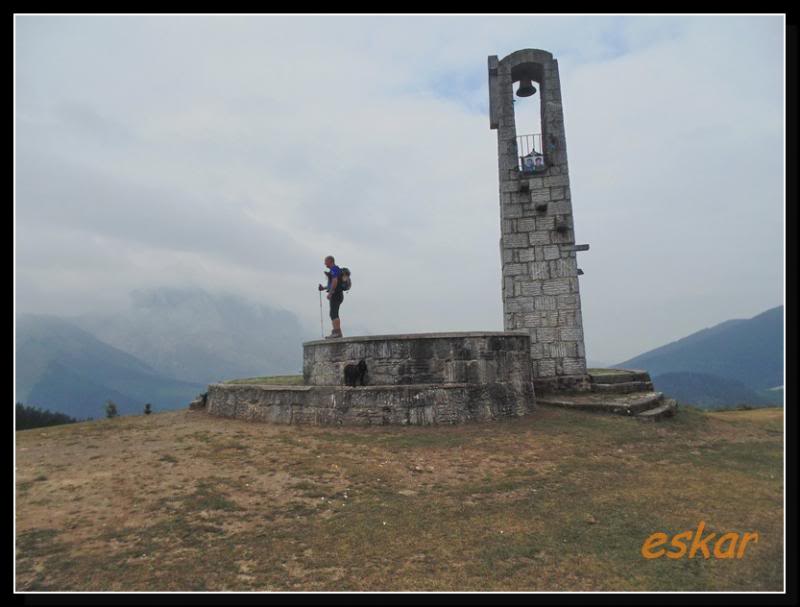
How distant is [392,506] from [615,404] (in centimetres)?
734

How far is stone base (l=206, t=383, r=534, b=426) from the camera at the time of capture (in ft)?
32.8

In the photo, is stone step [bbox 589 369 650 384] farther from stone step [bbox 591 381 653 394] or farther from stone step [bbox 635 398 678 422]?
stone step [bbox 635 398 678 422]

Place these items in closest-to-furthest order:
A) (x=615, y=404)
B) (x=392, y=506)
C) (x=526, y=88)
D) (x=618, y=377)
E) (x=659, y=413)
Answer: (x=392, y=506) < (x=659, y=413) < (x=615, y=404) < (x=618, y=377) < (x=526, y=88)

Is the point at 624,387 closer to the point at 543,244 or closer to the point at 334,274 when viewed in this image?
the point at 543,244

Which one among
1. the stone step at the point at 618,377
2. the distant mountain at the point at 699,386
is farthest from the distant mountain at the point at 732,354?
the stone step at the point at 618,377

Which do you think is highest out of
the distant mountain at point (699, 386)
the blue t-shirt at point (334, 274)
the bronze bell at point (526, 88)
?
the bronze bell at point (526, 88)

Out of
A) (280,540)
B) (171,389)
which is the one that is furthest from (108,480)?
(171,389)

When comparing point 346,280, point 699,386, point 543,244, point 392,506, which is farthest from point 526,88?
point 699,386

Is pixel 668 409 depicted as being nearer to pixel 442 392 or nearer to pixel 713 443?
pixel 713 443

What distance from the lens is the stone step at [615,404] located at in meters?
10.9

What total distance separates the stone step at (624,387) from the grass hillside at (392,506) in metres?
3.10

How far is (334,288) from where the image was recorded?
12562 mm

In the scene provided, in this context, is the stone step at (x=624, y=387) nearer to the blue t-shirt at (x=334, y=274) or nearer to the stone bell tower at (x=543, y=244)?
the stone bell tower at (x=543, y=244)

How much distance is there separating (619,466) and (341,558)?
16.3 feet
